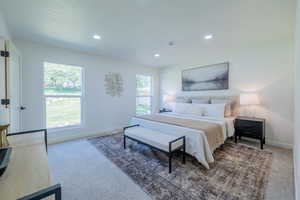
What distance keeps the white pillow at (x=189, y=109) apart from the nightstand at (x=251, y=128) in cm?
90

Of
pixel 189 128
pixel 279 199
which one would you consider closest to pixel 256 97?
pixel 189 128

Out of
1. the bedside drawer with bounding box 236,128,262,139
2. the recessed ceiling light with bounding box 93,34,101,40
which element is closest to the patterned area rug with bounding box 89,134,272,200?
the bedside drawer with bounding box 236,128,262,139

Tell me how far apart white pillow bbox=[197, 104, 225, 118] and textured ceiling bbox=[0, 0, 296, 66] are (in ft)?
5.07

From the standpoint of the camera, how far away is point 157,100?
596 cm

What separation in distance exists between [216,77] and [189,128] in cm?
235

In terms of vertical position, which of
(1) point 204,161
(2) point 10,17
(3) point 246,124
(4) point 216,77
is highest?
(2) point 10,17

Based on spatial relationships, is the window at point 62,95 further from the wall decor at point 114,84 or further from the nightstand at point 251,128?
the nightstand at point 251,128

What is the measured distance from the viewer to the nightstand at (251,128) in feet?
9.68

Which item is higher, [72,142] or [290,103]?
[290,103]

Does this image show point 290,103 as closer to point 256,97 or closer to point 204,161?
point 256,97

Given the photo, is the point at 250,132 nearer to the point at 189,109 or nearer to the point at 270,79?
the point at 270,79

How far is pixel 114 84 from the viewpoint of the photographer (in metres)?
4.48

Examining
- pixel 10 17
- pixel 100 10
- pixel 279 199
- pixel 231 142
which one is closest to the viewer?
pixel 279 199

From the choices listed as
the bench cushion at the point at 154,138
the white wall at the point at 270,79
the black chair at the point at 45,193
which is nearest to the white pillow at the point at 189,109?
the white wall at the point at 270,79
